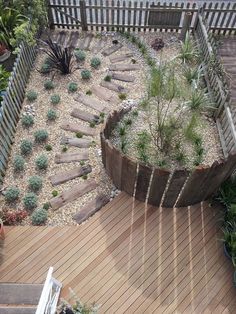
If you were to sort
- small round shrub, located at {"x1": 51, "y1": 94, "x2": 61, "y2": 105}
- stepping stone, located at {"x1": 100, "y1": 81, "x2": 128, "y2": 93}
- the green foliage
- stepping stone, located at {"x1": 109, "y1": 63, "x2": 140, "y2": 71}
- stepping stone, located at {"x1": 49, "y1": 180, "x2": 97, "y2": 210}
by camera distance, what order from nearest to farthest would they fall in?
stepping stone, located at {"x1": 49, "y1": 180, "x2": 97, "y2": 210}, the green foliage, small round shrub, located at {"x1": 51, "y1": 94, "x2": 61, "y2": 105}, stepping stone, located at {"x1": 100, "y1": 81, "x2": 128, "y2": 93}, stepping stone, located at {"x1": 109, "y1": 63, "x2": 140, "y2": 71}

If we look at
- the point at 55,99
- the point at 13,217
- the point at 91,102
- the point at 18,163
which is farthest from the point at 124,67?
the point at 13,217

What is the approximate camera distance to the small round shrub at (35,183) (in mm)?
5227

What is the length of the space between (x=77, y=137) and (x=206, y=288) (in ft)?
12.0

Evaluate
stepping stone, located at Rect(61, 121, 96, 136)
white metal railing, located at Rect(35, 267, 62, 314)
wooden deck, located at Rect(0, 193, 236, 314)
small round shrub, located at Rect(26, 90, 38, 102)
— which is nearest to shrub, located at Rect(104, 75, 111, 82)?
stepping stone, located at Rect(61, 121, 96, 136)

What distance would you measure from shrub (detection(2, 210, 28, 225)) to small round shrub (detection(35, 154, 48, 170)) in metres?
0.94

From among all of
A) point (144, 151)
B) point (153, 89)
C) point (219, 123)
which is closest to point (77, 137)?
point (144, 151)

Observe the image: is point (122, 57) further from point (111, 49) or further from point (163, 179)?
point (163, 179)

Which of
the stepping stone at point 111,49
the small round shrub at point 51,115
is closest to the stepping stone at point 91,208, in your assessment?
the small round shrub at point 51,115

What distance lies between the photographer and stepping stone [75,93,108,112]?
6.50 metres

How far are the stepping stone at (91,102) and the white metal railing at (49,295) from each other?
12.3 ft

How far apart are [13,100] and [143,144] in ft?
9.43

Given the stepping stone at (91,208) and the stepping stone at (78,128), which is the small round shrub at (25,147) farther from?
the stepping stone at (91,208)

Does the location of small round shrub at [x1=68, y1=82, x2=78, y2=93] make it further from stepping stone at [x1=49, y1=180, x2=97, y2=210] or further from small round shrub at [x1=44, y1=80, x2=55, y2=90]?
stepping stone at [x1=49, y1=180, x2=97, y2=210]

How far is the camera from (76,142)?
594 centimetres
